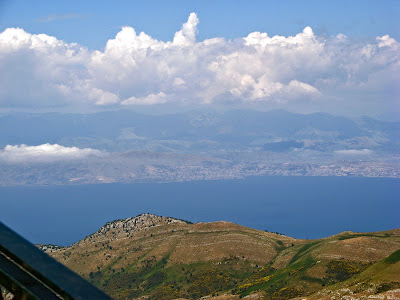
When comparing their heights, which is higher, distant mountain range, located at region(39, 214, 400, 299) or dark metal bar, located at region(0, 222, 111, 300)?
dark metal bar, located at region(0, 222, 111, 300)

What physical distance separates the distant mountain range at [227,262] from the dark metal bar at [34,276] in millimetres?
49225

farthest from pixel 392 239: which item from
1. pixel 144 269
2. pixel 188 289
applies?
pixel 144 269

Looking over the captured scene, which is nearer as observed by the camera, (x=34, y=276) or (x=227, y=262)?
(x=34, y=276)

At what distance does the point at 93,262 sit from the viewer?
11075 cm

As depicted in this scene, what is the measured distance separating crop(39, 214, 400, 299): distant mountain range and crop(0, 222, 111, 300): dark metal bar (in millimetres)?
49225

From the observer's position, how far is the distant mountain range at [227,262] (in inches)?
2547

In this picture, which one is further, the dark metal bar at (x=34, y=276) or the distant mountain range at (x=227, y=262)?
the distant mountain range at (x=227, y=262)

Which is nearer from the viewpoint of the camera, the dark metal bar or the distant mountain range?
the dark metal bar

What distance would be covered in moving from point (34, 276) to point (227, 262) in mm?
93349

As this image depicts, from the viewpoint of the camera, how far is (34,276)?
3.51 meters

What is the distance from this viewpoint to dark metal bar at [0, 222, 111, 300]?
11.0ft

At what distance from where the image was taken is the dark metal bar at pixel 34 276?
3.36 m

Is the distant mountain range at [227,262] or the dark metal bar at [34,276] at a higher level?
the dark metal bar at [34,276]

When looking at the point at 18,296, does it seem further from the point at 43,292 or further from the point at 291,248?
the point at 291,248
